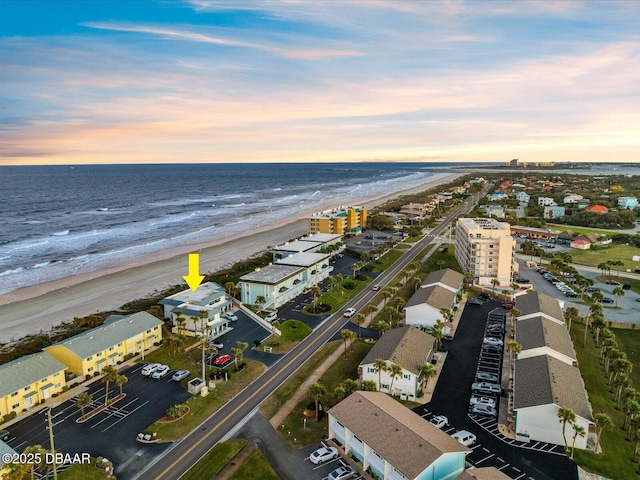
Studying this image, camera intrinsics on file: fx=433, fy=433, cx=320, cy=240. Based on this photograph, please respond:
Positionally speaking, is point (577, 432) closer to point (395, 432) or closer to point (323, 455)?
point (395, 432)

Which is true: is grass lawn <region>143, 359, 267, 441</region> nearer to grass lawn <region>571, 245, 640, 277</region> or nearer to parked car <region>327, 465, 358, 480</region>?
parked car <region>327, 465, 358, 480</region>

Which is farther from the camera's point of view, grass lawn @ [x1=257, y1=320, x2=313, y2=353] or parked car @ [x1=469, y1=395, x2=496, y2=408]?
grass lawn @ [x1=257, y1=320, x2=313, y2=353]

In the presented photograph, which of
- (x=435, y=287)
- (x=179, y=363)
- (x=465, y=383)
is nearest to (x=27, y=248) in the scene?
(x=179, y=363)

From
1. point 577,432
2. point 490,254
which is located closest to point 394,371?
point 577,432

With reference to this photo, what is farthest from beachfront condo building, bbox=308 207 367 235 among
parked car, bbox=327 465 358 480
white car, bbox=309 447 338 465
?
parked car, bbox=327 465 358 480

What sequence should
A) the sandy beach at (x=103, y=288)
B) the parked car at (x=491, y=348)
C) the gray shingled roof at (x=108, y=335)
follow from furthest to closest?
the sandy beach at (x=103, y=288) < the parked car at (x=491, y=348) < the gray shingled roof at (x=108, y=335)

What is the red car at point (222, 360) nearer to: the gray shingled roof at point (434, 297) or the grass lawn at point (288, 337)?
the grass lawn at point (288, 337)

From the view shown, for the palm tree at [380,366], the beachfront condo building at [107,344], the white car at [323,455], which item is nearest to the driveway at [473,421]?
the palm tree at [380,366]
